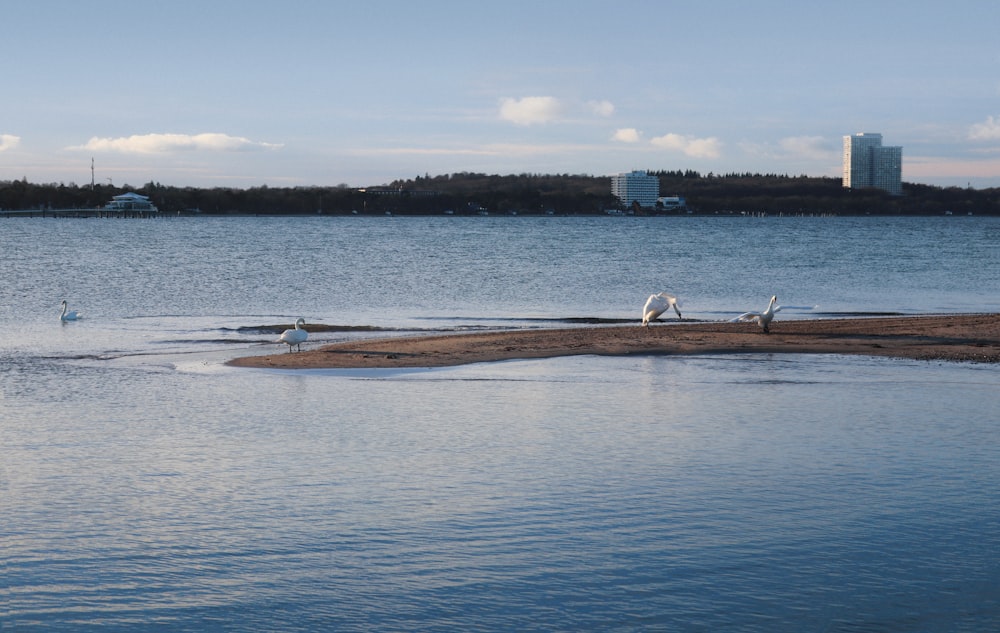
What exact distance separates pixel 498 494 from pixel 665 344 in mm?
15120

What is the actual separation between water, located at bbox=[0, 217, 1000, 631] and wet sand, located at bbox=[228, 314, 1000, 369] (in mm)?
1155

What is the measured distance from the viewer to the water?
9.51 meters

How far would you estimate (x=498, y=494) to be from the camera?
13.0 meters

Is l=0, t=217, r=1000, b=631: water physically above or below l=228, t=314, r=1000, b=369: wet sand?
below

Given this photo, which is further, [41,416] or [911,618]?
[41,416]

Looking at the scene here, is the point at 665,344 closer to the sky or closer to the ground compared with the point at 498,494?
closer to the sky

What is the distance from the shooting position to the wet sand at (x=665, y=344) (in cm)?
2509

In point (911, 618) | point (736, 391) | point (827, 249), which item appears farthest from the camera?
point (827, 249)

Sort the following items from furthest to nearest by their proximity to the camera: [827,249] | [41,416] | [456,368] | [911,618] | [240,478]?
[827,249], [456,368], [41,416], [240,478], [911,618]

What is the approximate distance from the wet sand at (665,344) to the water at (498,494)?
1.15m

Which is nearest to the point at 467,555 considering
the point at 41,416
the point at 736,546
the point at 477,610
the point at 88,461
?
the point at 477,610

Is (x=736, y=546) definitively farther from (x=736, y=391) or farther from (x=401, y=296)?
(x=401, y=296)

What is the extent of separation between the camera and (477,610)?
933 cm

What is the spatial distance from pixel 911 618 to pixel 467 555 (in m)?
3.84
